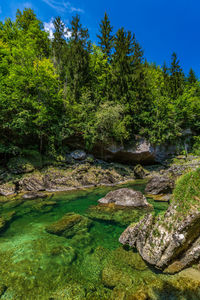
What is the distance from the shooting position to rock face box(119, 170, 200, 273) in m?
3.43

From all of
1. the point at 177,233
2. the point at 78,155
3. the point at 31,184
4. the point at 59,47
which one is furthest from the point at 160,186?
the point at 59,47

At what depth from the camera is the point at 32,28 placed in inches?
960

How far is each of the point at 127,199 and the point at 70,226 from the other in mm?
3948

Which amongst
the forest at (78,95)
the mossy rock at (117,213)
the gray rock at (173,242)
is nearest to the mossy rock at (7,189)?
the forest at (78,95)

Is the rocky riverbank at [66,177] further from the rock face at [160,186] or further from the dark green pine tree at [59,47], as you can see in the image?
the dark green pine tree at [59,47]

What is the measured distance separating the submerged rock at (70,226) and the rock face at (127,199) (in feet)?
8.61

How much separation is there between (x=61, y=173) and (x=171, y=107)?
20919 mm

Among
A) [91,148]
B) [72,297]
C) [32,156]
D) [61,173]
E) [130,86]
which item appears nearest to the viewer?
[72,297]

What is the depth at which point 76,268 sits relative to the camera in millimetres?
3863

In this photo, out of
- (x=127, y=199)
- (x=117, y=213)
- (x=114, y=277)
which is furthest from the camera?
(x=127, y=199)

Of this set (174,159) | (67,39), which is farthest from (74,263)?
(67,39)

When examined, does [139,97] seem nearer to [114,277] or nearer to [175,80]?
[175,80]

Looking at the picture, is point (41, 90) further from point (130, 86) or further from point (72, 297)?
point (72, 297)

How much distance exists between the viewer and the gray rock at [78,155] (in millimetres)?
18078
